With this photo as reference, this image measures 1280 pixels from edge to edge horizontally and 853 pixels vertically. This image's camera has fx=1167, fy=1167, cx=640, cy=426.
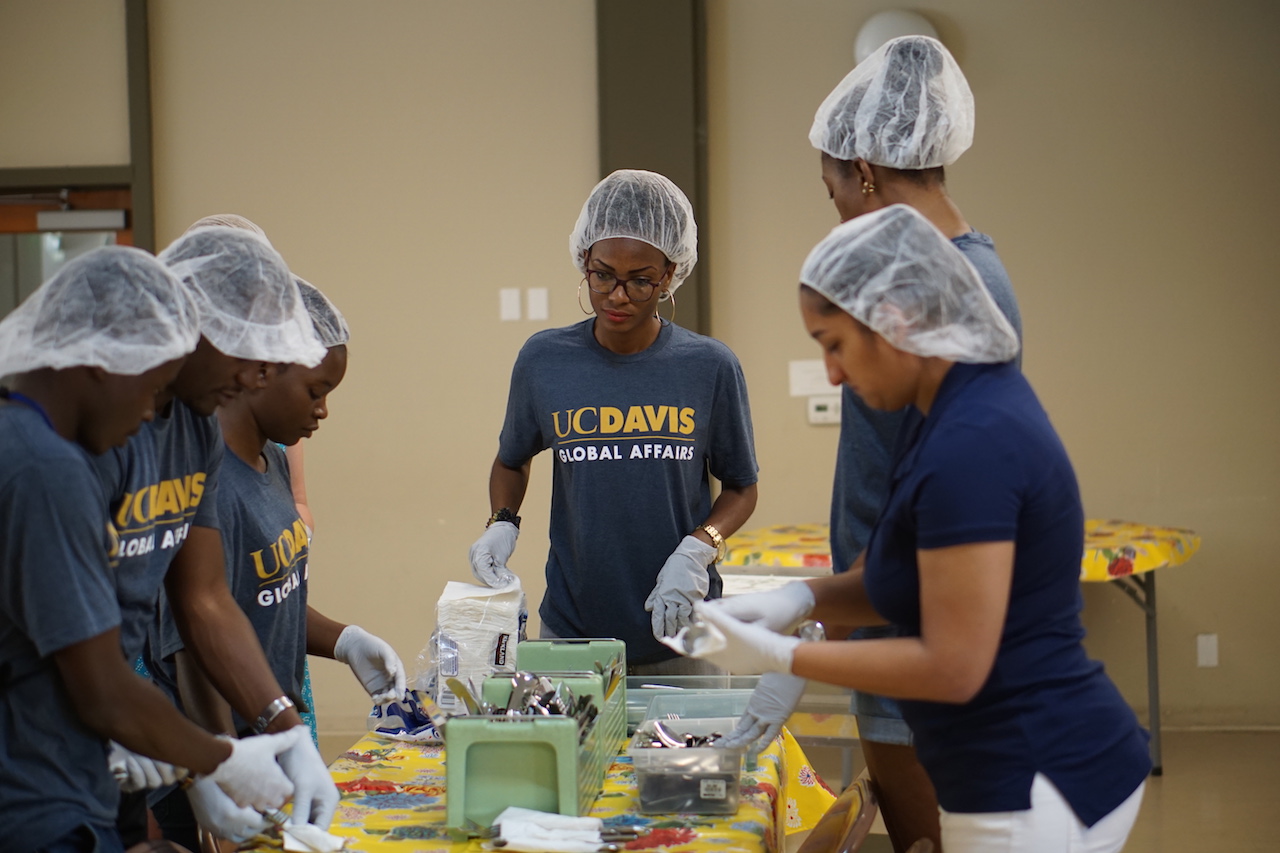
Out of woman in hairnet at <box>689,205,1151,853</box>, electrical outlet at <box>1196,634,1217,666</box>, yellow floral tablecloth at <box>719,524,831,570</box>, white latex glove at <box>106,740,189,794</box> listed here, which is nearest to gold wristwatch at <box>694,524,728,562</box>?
woman in hairnet at <box>689,205,1151,853</box>

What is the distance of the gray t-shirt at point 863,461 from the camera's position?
5.48 ft

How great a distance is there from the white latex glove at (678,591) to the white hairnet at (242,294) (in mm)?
764

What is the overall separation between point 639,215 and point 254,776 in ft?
4.17

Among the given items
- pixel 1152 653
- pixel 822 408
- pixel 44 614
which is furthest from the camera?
pixel 822 408

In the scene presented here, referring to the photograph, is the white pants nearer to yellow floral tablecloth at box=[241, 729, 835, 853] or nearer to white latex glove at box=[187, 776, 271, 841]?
yellow floral tablecloth at box=[241, 729, 835, 853]

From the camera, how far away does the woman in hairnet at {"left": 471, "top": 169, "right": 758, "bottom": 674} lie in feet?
6.97

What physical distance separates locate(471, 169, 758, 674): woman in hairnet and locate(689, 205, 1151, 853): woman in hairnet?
0.77m

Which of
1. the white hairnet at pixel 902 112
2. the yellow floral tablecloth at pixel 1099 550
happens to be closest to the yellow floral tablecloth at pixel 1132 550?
the yellow floral tablecloth at pixel 1099 550

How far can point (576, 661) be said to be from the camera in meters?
1.83

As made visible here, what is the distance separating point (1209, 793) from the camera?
12.4 ft

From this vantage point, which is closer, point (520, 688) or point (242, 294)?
point (242, 294)

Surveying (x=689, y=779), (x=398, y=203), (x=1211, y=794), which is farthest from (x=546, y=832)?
(x=398, y=203)

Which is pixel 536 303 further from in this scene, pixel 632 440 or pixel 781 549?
pixel 632 440

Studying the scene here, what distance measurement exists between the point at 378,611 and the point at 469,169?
1843 mm
